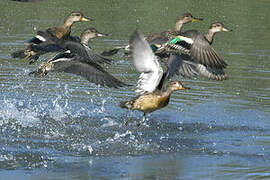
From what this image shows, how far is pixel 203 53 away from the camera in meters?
10.5

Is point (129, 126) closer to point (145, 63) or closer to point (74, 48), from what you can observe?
point (74, 48)

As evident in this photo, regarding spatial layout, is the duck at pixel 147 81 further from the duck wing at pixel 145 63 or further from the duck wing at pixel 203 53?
the duck wing at pixel 203 53

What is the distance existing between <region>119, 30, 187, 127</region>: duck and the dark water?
58cm

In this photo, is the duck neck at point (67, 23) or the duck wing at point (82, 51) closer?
the duck wing at point (82, 51)

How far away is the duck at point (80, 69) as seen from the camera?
10469 millimetres

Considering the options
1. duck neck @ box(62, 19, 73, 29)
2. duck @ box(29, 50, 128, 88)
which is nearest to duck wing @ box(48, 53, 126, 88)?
duck @ box(29, 50, 128, 88)

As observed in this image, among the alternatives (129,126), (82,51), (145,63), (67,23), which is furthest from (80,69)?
(145,63)

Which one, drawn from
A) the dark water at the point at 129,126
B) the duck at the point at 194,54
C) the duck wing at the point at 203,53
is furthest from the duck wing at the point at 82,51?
the duck wing at the point at 203,53

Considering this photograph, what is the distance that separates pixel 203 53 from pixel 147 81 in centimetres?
138

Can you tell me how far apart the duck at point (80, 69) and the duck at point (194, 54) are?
1252mm

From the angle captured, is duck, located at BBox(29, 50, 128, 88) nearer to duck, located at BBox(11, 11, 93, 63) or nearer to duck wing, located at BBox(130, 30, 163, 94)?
duck, located at BBox(11, 11, 93, 63)

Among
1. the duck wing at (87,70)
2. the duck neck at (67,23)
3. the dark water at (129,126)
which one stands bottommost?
the dark water at (129,126)

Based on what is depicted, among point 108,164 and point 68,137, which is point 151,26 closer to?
point 68,137

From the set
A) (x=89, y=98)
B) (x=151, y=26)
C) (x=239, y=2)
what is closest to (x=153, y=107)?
(x=89, y=98)
